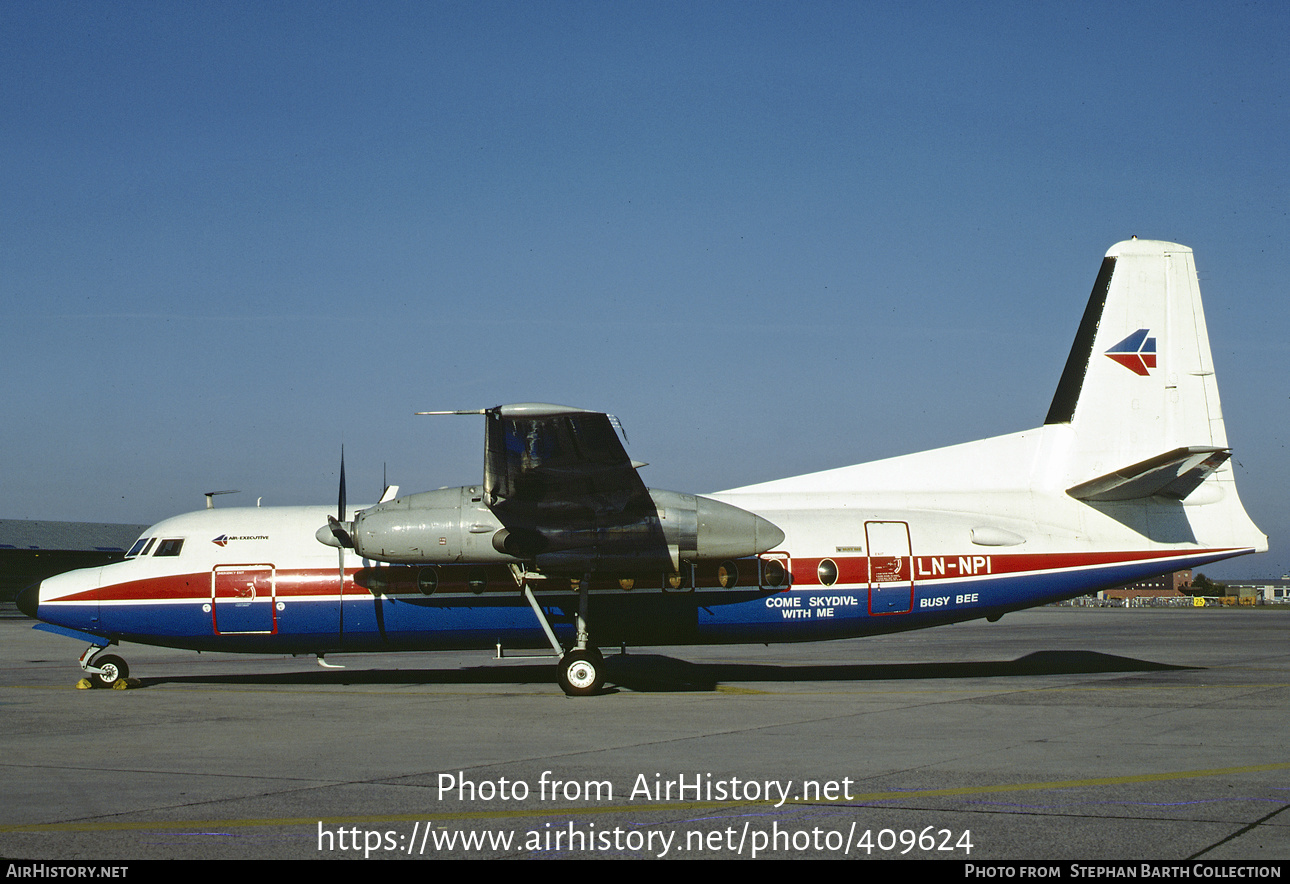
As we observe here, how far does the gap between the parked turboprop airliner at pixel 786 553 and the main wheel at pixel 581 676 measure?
0.03 meters

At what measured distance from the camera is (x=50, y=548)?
58.8m

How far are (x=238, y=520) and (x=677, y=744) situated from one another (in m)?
Answer: 9.77

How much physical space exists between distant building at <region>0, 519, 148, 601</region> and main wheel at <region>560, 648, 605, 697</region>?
41.9 m

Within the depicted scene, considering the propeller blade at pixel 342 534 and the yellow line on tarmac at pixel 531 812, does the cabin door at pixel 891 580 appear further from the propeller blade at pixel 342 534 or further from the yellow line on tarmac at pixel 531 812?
the propeller blade at pixel 342 534

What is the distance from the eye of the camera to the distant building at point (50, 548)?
55.3 metres

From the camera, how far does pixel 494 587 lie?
1650 centimetres

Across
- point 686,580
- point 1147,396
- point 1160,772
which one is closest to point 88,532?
point 686,580

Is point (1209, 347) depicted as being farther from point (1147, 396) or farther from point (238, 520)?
point (238, 520)

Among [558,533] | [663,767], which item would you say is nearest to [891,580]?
[558,533]

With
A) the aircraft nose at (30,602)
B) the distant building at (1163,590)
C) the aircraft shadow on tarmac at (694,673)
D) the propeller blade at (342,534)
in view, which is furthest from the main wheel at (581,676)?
the distant building at (1163,590)

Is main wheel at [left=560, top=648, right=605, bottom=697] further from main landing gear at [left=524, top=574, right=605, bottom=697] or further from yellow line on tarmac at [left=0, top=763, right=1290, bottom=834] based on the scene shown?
yellow line on tarmac at [left=0, top=763, right=1290, bottom=834]

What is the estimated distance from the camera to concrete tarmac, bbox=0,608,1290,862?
6637 millimetres

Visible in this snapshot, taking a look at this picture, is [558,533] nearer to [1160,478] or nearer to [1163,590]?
[1160,478]

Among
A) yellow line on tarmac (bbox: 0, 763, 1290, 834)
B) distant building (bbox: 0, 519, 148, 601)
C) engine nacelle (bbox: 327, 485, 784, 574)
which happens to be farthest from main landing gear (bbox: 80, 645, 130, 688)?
distant building (bbox: 0, 519, 148, 601)
